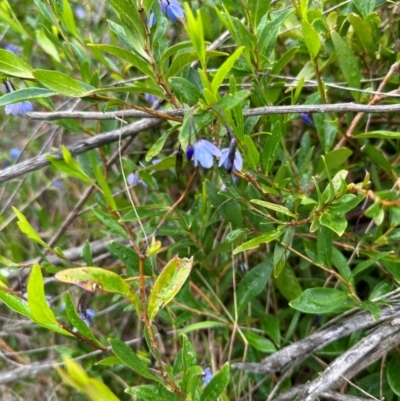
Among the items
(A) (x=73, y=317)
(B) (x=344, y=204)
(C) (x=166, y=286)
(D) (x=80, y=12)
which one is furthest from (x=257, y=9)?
(D) (x=80, y=12)

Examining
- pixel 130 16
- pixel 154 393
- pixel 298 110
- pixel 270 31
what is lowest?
pixel 154 393

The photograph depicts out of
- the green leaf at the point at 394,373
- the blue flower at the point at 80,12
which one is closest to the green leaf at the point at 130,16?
the green leaf at the point at 394,373

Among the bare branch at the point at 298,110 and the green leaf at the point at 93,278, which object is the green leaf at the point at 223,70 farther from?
the green leaf at the point at 93,278

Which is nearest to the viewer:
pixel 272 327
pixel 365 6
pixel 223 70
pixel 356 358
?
pixel 223 70

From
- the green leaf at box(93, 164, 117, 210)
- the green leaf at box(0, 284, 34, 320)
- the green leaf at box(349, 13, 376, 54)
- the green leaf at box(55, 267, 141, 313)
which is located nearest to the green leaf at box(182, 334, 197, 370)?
the green leaf at box(55, 267, 141, 313)

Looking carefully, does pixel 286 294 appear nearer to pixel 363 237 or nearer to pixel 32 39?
pixel 363 237

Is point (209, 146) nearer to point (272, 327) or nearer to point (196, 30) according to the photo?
point (196, 30)

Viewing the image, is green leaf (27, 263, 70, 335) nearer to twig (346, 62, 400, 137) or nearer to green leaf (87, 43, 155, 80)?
green leaf (87, 43, 155, 80)
